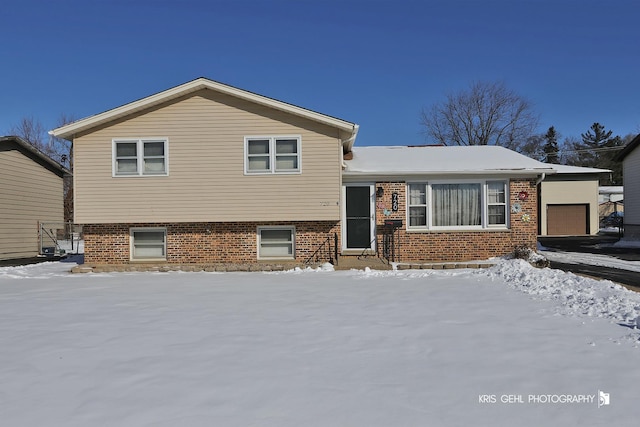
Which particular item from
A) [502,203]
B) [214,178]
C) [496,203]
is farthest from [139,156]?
[502,203]

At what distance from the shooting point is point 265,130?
42.8 feet

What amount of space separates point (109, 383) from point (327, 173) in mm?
9358

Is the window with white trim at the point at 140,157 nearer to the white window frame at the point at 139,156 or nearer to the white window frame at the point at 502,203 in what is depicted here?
the white window frame at the point at 139,156

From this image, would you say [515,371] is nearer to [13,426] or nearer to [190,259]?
[13,426]

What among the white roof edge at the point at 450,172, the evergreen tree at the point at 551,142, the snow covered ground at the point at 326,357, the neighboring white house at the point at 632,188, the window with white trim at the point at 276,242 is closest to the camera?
the snow covered ground at the point at 326,357

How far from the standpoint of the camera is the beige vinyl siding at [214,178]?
13.0 metres

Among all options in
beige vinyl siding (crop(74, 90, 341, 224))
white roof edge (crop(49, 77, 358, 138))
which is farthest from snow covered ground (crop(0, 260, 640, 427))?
white roof edge (crop(49, 77, 358, 138))

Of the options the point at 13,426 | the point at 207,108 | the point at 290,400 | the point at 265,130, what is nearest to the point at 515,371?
the point at 290,400

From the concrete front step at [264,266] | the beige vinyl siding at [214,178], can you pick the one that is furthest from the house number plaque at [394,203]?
the beige vinyl siding at [214,178]

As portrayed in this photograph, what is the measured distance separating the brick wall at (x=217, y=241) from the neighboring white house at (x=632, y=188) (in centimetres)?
1658

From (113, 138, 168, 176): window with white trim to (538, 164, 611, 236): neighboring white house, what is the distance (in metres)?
23.1

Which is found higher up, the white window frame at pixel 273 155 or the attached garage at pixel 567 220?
the white window frame at pixel 273 155

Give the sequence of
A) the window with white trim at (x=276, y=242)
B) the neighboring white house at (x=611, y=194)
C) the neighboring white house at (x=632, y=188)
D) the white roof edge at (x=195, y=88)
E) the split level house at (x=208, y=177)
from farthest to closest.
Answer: the neighboring white house at (x=611, y=194), the neighboring white house at (x=632, y=188), the window with white trim at (x=276, y=242), the split level house at (x=208, y=177), the white roof edge at (x=195, y=88)

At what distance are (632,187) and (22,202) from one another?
26.9 m
